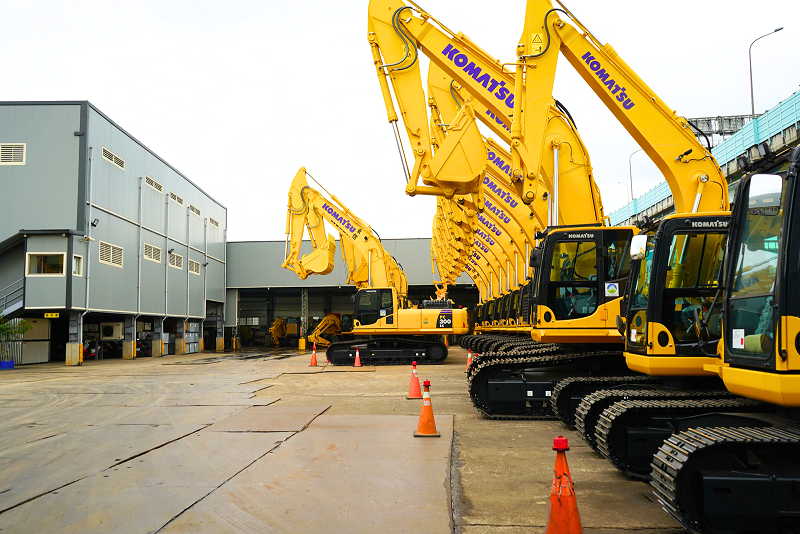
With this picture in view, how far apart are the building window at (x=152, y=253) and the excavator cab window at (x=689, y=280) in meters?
32.5

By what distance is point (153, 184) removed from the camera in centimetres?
3538

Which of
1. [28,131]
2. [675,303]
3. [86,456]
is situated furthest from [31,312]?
[675,303]

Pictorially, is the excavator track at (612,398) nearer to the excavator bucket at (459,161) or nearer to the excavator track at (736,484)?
the excavator track at (736,484)

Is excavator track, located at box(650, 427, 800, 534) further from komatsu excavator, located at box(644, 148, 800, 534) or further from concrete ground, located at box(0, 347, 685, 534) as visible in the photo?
concrete ground, located at box(0, 347, 685, 534)

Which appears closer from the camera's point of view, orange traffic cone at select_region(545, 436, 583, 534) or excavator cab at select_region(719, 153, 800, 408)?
orange traffic cone at select_region(545, 436, 583, 534)

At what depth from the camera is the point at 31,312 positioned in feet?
89.8

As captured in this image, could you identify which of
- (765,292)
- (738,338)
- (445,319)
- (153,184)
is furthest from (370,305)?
(765,292)

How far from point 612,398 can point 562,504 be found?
320 centimetres

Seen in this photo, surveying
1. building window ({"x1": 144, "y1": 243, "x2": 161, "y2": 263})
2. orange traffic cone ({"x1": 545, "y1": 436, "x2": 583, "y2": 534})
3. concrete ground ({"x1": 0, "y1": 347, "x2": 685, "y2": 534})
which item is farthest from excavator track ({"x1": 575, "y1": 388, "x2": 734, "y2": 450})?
building window ({"x1": 144, "y1": 243, "x2": 161, "y2": 263})

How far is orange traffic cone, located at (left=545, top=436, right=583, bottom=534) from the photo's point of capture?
4.05 meters

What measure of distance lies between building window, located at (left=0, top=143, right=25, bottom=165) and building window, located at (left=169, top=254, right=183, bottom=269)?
11.0m

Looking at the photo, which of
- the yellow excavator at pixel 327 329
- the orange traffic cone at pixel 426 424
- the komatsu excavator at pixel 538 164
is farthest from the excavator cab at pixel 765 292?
the yellow excavator at pixel 327 329

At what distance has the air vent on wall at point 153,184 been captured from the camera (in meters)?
34.4

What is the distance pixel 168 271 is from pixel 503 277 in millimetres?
22088
